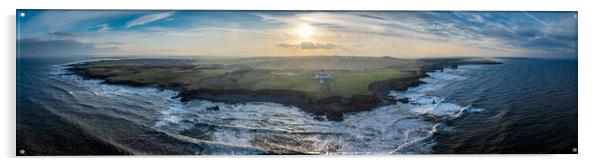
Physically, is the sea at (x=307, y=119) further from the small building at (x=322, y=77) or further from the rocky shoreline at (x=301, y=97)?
the small building at (x=322, y=77)

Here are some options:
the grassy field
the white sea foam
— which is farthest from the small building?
the white sea foam

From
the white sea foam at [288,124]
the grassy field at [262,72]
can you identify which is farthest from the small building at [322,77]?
the white sea foam at [288,124]

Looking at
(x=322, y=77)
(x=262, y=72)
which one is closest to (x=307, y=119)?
(x=322, y=77)

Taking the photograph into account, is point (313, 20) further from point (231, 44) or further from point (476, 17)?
point (476, 17)

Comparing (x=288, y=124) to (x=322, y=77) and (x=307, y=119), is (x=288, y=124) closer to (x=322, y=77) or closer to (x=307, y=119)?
(x=307, y=119)
